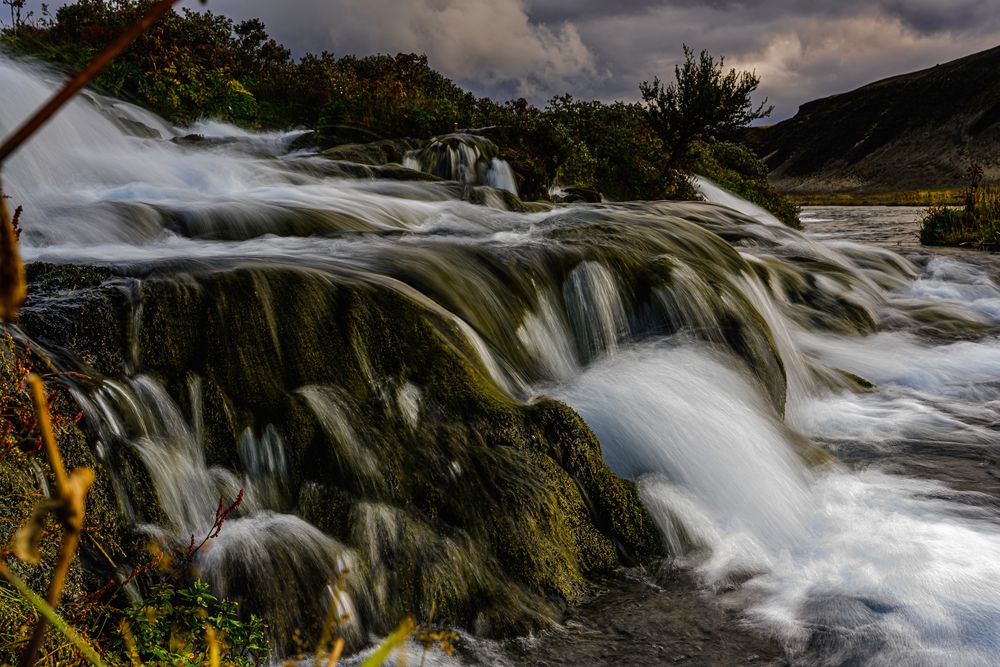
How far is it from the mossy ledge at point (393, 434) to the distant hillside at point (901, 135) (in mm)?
83726

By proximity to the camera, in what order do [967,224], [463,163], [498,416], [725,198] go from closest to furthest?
[498,416] < [463,163] < [967,224] < [725,198]

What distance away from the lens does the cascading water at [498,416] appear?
13.0 ft

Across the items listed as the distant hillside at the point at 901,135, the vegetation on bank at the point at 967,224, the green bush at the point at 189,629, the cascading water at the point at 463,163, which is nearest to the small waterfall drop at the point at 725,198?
the vegetation on bank at the point at 967,224

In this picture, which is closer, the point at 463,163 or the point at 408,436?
the point at 408,436

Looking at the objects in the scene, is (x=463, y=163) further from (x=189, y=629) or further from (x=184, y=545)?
(x=189, y=629)

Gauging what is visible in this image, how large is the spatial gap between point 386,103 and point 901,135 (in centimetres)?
9461

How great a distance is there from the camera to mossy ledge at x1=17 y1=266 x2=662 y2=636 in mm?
4059

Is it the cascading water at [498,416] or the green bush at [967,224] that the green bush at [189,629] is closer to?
the cascading water at [498,416]

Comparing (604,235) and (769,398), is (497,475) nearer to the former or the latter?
(769,398)

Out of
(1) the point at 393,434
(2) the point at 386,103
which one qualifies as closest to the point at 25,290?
(1) the point at 393,434

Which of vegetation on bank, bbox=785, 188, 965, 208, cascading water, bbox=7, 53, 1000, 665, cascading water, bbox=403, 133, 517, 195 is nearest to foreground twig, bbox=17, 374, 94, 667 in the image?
cascading water, bbox=7, 53, 1000, 665

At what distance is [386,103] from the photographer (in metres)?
18.9

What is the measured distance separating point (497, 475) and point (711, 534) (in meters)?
1.45

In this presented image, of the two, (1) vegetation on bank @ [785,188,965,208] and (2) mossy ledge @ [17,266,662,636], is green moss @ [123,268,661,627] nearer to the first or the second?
(2) mossy ledge @ [17,266,662,636]
